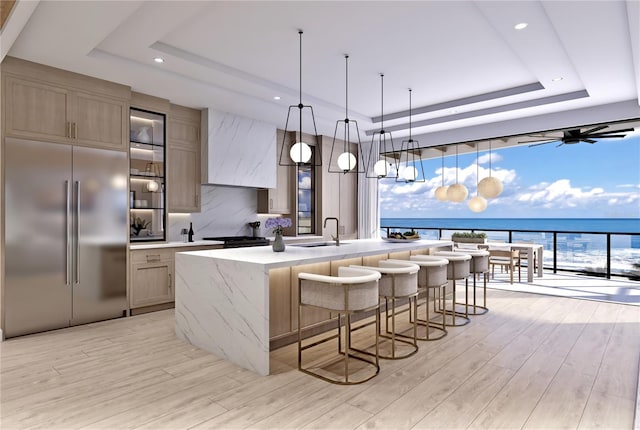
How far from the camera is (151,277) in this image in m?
4.61

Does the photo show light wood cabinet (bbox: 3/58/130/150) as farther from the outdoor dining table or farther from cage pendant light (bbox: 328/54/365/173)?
the outdoor dining table

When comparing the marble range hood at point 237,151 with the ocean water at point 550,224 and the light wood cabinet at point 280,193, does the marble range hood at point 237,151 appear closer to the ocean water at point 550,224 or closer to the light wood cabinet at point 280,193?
the light wood cabinet at point 280,193

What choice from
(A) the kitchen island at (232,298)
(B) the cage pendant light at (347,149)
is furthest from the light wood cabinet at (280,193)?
(A) the kitchen island at (232,298)

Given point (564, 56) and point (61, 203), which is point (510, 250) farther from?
point (61, 203)

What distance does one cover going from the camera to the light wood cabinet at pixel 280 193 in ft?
21.0

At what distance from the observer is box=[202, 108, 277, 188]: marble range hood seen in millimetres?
5316

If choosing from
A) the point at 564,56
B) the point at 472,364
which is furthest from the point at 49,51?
the point at 564,56

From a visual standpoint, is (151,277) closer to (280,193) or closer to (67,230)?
(67,230)

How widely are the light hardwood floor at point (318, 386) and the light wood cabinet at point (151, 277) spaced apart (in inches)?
27.5

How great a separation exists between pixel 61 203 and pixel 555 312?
5701 millimetres

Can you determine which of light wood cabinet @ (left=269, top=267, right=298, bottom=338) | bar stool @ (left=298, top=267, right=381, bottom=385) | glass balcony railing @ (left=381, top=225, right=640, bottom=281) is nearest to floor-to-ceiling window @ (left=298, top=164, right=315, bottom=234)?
light wood cabinet @ (left=269, top=267, right=298, bottom=338)

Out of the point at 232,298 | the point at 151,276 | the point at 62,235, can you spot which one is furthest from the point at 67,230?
the point at 232,298

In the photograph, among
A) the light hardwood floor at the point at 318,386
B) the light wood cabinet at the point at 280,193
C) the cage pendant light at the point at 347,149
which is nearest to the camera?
the light hardwood floor at the point at 318,386

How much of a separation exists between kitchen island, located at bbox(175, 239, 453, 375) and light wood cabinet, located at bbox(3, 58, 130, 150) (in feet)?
5.98
